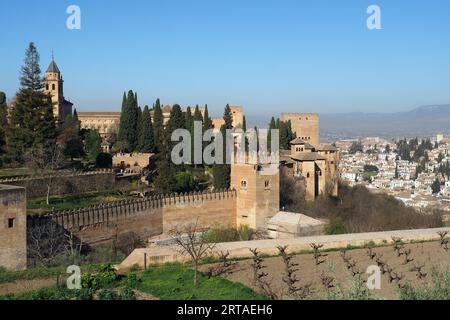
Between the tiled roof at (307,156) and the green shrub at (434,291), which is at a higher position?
the tiled roof at (307,156)

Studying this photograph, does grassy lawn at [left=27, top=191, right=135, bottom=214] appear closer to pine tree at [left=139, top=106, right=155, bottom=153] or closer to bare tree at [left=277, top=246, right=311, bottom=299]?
pine tree at [left=139, top=106, right=155, bottom=153]

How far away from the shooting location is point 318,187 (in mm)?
33688

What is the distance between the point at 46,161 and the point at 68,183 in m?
1.76

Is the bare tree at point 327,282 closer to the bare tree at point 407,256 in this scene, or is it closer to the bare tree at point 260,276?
the bare tree at point 260,276

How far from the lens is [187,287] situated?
14102 mm

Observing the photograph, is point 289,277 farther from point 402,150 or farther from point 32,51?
point 402,150

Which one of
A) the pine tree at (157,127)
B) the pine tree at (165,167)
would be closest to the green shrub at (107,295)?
the pine tree at (165,167)

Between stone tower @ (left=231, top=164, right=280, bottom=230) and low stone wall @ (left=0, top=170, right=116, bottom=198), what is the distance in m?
6.14

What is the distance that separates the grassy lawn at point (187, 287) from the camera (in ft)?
43.8

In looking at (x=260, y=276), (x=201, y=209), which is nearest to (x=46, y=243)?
(x=260, y=276)

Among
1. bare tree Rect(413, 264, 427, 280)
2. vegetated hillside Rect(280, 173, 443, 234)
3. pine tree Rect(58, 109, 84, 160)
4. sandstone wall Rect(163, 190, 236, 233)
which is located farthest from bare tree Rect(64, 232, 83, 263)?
bare tree Rect(413, 264, 427, 280)

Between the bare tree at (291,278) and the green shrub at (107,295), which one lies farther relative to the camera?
the bare tree at (291,278)

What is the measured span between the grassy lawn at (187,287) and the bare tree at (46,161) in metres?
10.1

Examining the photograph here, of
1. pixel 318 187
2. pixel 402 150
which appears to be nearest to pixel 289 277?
pixel 318 187
